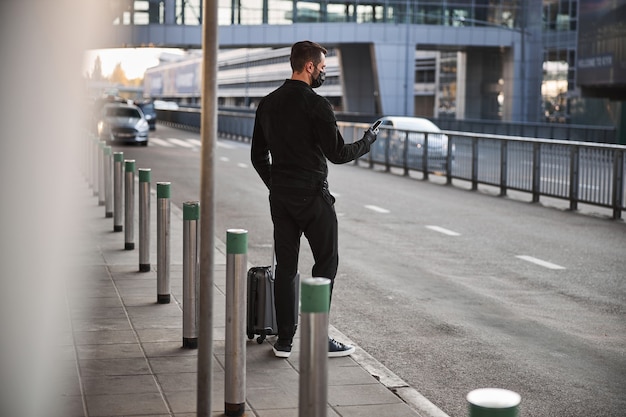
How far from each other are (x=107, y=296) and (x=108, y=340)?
1.69m

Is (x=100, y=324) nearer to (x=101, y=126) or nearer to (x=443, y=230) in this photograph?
(x=443, y=230)

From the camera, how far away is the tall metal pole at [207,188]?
4730 mm

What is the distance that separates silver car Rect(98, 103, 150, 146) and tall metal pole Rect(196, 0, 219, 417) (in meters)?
34.1

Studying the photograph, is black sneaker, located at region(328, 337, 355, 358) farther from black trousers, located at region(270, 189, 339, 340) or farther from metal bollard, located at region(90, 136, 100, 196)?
metal bollard, located at region(90, 136, 100, 196)

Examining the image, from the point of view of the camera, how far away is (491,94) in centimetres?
8075

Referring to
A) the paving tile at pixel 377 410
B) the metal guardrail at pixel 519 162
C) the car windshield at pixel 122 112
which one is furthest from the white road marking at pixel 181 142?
the paving tile at pixel 377 410

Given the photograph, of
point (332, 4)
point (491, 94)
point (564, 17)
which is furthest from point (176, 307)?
point (491, 94)

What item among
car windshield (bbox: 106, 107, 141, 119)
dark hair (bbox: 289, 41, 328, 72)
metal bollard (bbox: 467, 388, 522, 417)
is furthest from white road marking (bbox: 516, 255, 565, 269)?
car windshield (bbox: 106, 107, 141, 119)

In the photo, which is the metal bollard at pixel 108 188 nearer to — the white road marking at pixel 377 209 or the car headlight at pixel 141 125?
the white road marking at pixel 377 209

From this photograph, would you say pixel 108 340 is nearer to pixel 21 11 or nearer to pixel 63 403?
pixel 63 403

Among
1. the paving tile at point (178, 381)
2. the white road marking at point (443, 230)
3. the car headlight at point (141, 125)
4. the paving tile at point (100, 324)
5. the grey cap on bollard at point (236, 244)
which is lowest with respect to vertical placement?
the white road marking at point (443, 230)

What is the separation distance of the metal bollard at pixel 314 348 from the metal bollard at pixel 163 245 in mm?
4318

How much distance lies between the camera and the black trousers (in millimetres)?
6621

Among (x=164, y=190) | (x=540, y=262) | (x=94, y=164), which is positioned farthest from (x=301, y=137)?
(x=94, y=164)
